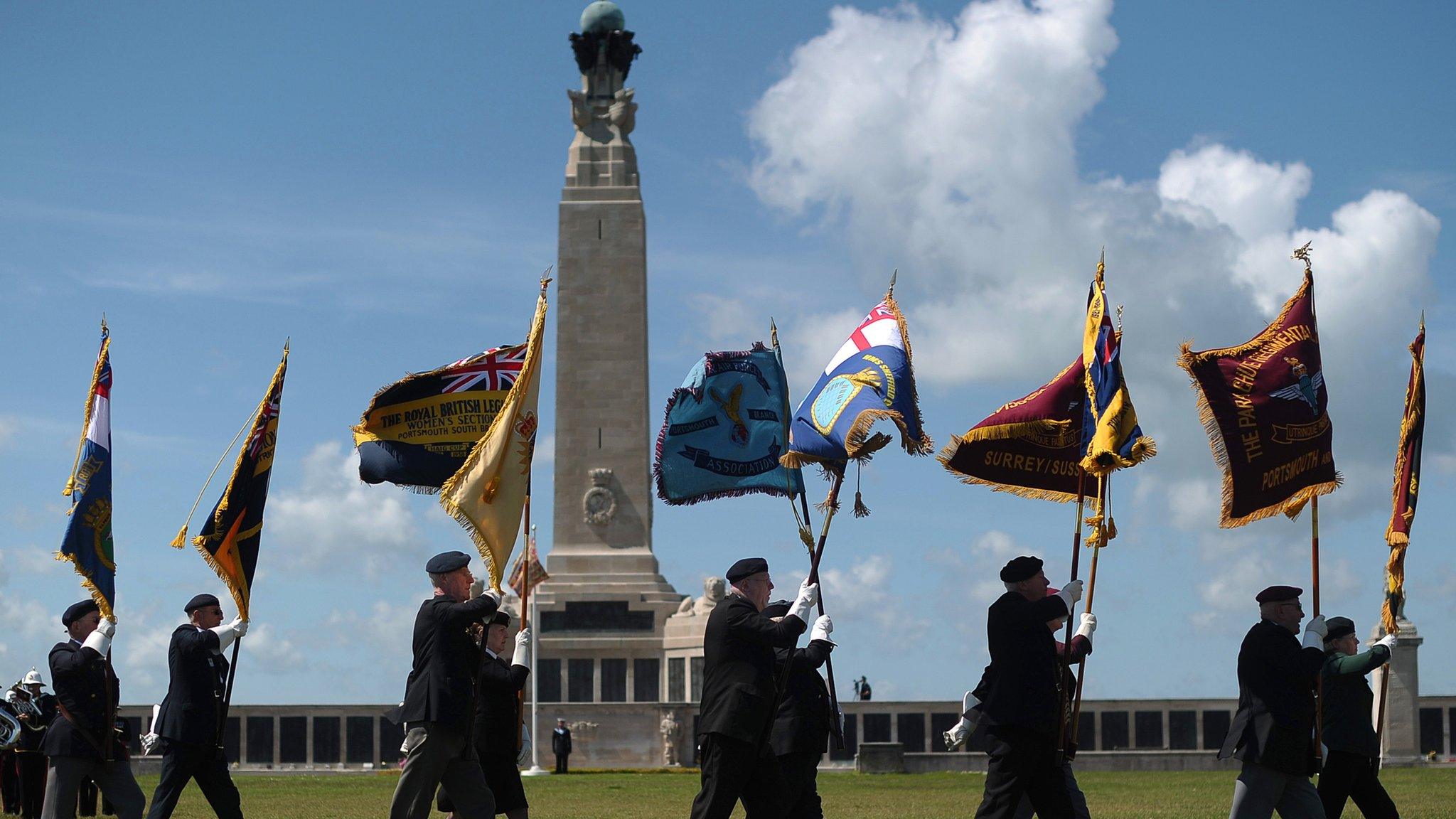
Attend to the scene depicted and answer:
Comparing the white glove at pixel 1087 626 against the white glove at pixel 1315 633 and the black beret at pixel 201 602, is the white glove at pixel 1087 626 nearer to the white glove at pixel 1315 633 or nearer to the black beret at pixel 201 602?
the white glove at pixel 1315 633

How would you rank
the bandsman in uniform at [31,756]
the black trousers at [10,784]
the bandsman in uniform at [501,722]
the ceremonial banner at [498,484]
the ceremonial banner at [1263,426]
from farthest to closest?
the black trousers at [10,784] → the bandsman in uniform at [31,756] → the ceremonial banner at [498,484] → the ceremonial banner at [1263,426] → the bandsman in uniform at [501,722]

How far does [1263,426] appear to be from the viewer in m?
13.8

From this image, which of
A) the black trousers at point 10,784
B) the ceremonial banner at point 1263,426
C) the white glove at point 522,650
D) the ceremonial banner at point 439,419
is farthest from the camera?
the black trousers at point 10,784

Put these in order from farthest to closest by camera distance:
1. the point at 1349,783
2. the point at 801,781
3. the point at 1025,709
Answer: the point at 1349,783 < the point at 801,781 < the point at 1025,709

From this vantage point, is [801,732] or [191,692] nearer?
[801,732]

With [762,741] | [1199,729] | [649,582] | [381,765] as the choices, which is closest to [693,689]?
[649,582]

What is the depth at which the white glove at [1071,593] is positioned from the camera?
478 inches

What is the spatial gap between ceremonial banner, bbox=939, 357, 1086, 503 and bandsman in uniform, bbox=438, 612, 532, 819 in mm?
3713

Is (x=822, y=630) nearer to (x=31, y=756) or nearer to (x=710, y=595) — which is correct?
(x=31, y=756)

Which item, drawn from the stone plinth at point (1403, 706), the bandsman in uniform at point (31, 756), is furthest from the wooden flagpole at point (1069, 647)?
the stone plinth at point (1403, 706)

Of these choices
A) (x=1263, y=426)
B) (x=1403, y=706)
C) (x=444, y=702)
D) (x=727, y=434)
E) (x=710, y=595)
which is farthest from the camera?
(x=710, y=595)

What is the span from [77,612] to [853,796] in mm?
12917

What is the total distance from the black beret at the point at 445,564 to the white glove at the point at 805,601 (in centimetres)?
220

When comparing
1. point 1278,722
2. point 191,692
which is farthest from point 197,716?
point 1278,722
